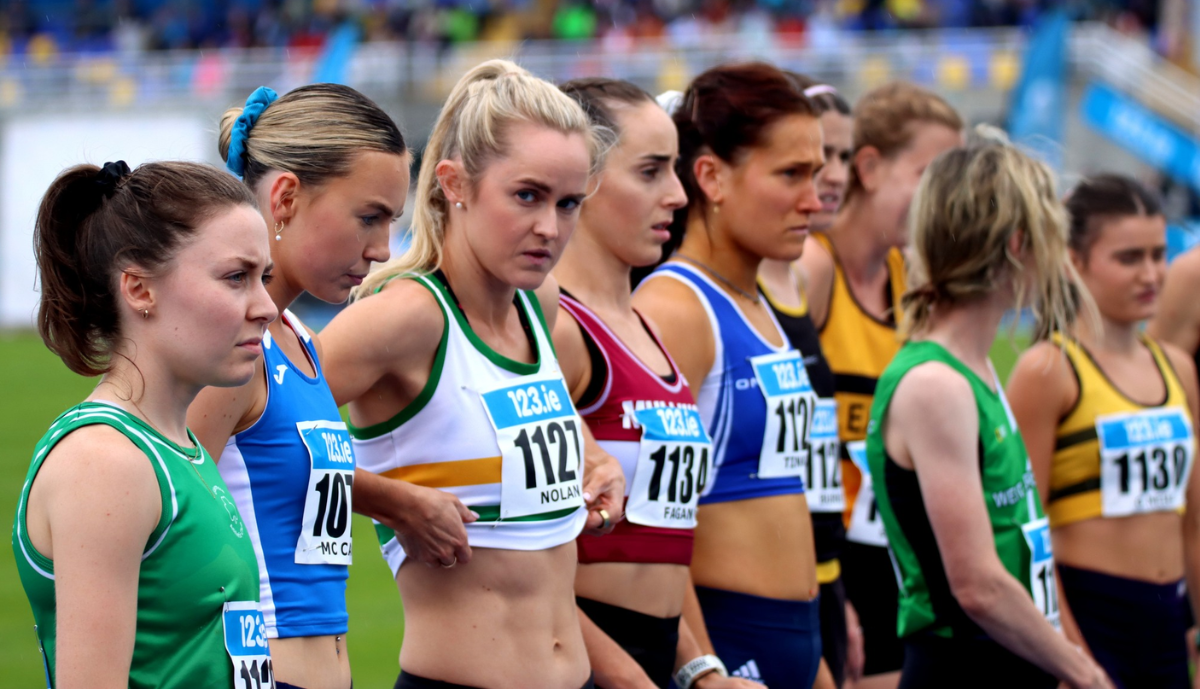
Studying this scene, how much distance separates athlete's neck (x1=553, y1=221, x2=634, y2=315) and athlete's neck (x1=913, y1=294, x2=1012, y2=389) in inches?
34.1

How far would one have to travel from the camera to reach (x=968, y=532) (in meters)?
3.44

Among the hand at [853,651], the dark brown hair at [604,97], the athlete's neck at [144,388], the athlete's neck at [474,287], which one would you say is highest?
the dark brown hair at [604,97]

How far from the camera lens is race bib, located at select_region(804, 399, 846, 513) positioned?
165 inches

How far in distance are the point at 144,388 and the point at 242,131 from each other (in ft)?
2.46

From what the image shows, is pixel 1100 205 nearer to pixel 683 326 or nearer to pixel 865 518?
pixel 865 518

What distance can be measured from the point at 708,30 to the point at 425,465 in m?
23.6

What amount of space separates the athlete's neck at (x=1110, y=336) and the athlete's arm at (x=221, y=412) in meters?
2.87

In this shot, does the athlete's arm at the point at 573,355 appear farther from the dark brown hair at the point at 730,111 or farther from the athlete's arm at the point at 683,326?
the dark brown hair at the point at 730,111

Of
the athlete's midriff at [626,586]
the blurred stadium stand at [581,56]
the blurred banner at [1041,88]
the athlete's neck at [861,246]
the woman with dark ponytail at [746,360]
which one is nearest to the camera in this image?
the athlete's midriff at [626,586]

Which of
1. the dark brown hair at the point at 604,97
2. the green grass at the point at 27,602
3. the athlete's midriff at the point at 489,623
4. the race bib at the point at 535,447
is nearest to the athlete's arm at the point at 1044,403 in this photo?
the dark brown hair at the point at 604,97

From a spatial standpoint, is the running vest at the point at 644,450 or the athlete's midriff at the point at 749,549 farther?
the athlete's midriff at the point at 749,549

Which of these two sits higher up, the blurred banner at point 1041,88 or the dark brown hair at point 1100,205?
the blurred banner at point 1041,88

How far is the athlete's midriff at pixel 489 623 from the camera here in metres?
2.84

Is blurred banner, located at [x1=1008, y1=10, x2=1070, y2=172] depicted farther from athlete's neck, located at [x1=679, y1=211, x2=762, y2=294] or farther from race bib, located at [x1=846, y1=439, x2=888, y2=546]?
athlete's neck, located at [x1=679, y1=211, x2=762, y2=294]
